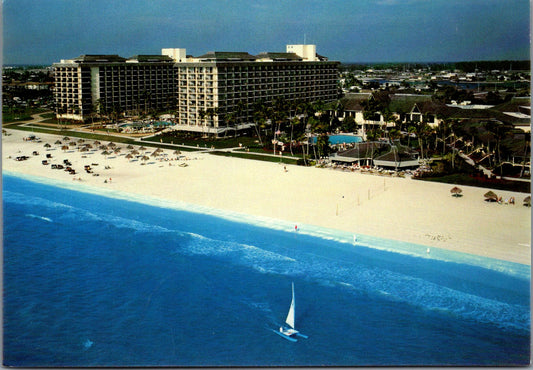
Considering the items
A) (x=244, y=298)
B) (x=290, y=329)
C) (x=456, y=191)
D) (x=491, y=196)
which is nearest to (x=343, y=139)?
(x=456, y=191)

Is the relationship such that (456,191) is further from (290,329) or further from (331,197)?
(290,329)

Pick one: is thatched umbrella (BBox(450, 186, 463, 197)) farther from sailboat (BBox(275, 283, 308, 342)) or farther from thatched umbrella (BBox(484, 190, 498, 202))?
sailboat (BBox(275, 283, 308, 342))

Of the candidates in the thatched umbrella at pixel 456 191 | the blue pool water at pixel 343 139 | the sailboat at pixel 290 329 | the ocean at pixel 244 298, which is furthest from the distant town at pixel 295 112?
the sailboat at pixel 290 329

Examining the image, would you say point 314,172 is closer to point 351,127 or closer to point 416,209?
point 416,209

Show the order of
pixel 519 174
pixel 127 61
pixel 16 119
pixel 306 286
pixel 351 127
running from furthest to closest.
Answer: pixel 127 61 → pixel 16 119 → pixel 351 127 → pixel 519 174 → pixel 306 286

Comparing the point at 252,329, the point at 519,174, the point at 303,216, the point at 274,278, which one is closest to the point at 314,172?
the point at 303,216

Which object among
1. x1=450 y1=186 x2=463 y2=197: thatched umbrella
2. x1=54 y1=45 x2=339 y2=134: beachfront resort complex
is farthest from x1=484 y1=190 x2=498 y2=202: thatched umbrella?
x1=54 y1=45 x2=339 y2=134: beachfront resort complex
